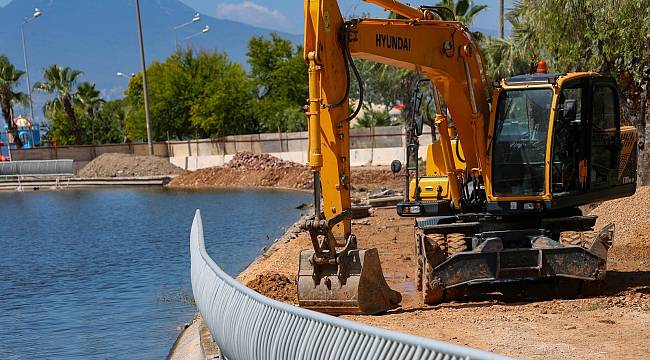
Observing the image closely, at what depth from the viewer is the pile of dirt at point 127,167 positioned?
59.0 meters

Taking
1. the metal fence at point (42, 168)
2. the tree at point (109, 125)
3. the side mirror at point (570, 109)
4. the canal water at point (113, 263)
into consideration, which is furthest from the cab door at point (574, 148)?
the tree at point (109, 125)

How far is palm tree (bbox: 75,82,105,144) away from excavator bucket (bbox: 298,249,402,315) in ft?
234

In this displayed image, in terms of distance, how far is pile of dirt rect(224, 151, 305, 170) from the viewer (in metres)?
52.8

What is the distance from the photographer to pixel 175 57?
70750 mm

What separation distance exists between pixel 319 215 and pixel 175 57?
6134 cm

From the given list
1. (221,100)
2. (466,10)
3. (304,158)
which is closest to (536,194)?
(466,10)

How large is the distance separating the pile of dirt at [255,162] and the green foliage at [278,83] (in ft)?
34.0

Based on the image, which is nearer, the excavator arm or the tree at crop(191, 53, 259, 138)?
the excavator arm

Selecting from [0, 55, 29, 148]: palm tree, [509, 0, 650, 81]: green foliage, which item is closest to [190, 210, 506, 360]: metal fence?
[509, 0, 650, 81]: green foliage

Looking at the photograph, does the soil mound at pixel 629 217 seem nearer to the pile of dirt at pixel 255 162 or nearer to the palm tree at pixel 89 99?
the pile of dirt at pixel 255 162

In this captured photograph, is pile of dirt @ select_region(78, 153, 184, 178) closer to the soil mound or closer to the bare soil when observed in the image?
the bare soil

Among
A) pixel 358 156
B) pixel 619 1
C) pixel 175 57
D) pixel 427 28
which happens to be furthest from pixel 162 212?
pixel 175 57

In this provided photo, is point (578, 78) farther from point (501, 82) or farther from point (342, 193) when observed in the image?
point (342, 193)

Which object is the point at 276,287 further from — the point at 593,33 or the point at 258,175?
the point at 258,175
